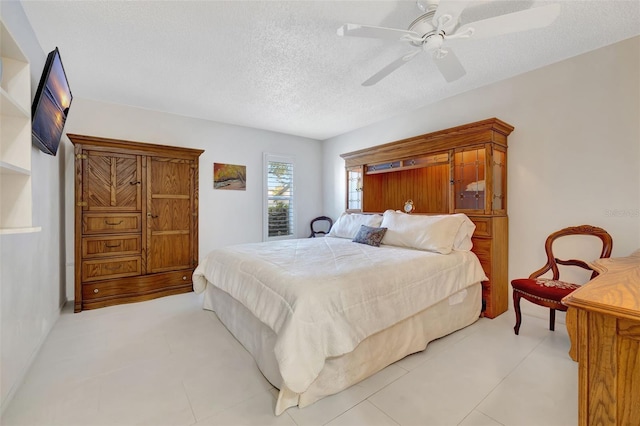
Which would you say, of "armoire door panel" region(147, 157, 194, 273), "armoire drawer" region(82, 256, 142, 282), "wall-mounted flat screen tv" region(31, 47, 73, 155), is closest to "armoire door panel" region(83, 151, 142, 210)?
"armoire door panel" region(147, 157, 194, 273)

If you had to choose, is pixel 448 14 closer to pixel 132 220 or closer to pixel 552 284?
pixel 552 284

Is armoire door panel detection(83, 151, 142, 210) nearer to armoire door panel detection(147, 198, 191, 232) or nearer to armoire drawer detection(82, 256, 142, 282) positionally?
armoire door panel detection(147, 198, 191, 232)

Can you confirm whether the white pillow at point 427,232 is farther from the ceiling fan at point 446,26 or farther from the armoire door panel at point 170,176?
the armoire door panel at point 170,176

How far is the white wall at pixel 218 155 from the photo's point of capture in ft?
11.2

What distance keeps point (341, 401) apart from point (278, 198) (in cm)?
378

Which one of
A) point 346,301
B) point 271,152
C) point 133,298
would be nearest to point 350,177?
point 271,152

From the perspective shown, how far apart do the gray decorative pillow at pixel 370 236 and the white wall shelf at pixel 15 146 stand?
2.71m

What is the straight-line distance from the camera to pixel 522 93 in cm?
284

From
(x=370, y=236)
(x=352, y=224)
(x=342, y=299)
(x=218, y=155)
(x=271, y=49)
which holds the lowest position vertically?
(x=342, y=299)

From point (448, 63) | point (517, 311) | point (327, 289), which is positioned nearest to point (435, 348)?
point (517, 311)

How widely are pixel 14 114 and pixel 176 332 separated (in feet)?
6.57

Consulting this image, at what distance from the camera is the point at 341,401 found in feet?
5.31

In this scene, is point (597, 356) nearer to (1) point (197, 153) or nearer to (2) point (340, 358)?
(2) point (340, 358)

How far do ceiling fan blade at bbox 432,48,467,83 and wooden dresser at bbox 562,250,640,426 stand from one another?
1.73 metres
